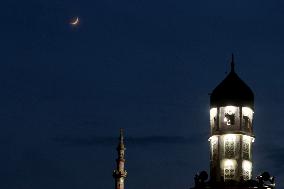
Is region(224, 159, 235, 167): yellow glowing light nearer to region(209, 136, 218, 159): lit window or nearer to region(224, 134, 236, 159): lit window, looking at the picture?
region(224, 134, 236, 159): lit window

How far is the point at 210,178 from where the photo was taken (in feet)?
236

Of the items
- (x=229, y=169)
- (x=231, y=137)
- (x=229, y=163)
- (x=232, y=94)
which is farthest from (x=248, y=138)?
(x=232, y=94)

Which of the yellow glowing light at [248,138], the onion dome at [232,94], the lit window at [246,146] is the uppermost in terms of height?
the onion dome at [232,94]

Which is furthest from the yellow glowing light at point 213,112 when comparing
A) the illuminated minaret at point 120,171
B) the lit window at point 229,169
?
the illuminated minaret at point 120,171

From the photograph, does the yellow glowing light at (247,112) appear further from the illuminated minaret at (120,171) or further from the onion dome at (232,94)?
the illuminated minaret at (120,171)

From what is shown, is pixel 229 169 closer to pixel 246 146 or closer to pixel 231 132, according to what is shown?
pixel 246 146

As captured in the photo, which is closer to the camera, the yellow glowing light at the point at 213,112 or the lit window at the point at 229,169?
the lit window at the point at 229,169

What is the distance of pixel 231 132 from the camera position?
70.6 m

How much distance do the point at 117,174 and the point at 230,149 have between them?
20462 mm

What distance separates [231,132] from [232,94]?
4587mm

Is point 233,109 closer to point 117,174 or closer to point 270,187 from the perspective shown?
point 270,187

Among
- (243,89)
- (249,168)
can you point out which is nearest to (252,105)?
(243,89)

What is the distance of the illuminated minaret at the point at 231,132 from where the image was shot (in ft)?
229

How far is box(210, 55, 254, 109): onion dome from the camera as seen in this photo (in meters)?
72.2
